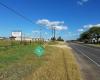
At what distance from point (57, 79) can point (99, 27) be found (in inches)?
5922

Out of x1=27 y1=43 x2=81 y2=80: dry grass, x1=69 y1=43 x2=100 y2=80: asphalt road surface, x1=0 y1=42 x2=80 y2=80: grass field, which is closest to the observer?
x1=0 y1=42 x2=80 y2=80: grass field

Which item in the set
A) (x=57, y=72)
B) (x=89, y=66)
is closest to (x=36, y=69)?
(x=57, y=72)

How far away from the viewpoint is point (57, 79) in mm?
11875

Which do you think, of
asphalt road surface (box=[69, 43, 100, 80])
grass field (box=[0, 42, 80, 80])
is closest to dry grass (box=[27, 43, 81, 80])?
grass field (box=[0, 42, 80, 80])

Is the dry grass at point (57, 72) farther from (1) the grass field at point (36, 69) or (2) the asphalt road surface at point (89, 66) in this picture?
(2) the asphalt road surface at point (89, 66)

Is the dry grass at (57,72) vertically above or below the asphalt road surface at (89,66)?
above

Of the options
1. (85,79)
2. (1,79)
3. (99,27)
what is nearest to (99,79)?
(85,79)

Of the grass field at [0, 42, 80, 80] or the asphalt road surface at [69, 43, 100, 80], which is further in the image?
the asphalt road surface at [69, 43, 100, 80]

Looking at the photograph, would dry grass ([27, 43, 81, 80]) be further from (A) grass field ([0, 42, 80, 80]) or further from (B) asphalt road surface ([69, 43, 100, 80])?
(B) asphalt road surface ([69, 43, 100, 80])

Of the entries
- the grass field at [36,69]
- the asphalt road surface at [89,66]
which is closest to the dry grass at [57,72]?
the grass field at [36,69]

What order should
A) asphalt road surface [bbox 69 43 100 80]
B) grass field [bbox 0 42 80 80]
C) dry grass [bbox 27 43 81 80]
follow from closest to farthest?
grass field [bbox 0 42 80 80], dry grass [bbox 27 43 81 80], asphalt road surface [bbox 69 43 100 80]

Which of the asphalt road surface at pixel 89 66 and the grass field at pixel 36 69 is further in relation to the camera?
the asphalt road surface at pixel 89 66

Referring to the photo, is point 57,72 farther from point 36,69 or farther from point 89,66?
point 89,66

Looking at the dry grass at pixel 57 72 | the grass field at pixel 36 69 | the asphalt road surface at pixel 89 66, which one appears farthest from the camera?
the asphalt road surface at pixel 89 66
